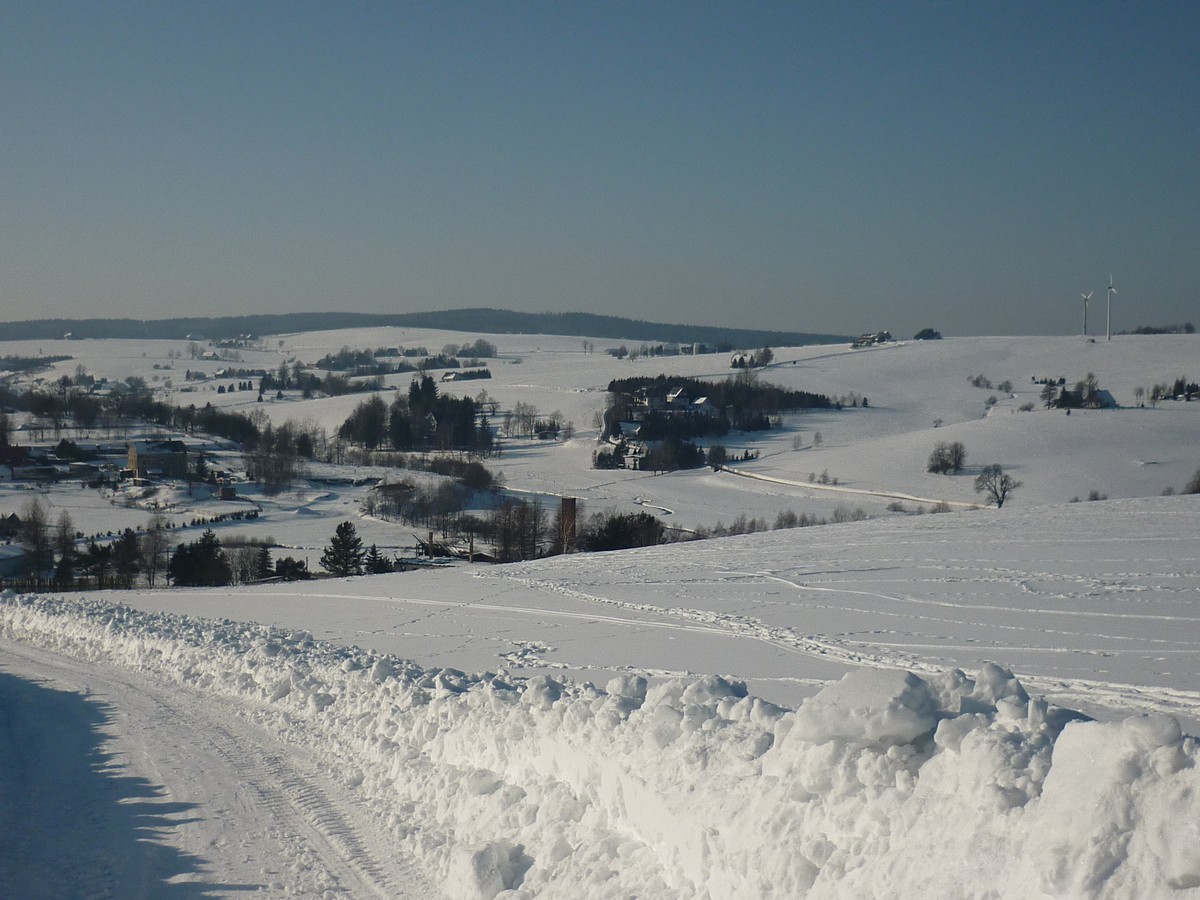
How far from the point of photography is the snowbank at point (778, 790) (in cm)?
413

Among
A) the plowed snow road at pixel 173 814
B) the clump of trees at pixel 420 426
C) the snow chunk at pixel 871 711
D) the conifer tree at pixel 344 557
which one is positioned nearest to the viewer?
the snow chunk at pixel 871 711

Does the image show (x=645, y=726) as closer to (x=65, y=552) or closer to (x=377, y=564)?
(x=377, y=564)

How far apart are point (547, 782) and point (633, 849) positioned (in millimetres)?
1316

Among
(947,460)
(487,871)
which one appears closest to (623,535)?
(947,460)

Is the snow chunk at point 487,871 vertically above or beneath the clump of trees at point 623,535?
above

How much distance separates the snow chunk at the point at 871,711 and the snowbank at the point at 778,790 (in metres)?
0.01

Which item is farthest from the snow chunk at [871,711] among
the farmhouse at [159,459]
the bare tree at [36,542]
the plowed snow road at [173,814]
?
the farmhouse at [159,459]

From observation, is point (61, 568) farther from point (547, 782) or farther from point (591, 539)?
point (547, 782)

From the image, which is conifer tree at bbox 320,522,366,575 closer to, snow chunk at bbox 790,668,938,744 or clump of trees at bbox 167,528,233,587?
clump of trees at bbox 167,528,233,587

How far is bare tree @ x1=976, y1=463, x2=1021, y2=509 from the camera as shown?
65.7m

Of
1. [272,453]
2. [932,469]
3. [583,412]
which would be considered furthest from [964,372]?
[272,453]

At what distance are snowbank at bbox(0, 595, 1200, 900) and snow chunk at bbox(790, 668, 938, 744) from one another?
0.01m

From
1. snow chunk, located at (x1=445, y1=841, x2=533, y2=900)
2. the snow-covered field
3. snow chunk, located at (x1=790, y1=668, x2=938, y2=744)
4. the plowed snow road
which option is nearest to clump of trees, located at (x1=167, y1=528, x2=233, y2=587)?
the snow-covered field

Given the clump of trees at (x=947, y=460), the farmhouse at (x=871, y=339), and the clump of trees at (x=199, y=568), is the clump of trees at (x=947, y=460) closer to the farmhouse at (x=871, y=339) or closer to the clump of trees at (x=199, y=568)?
the clump of trees at (x=199, y=568)
